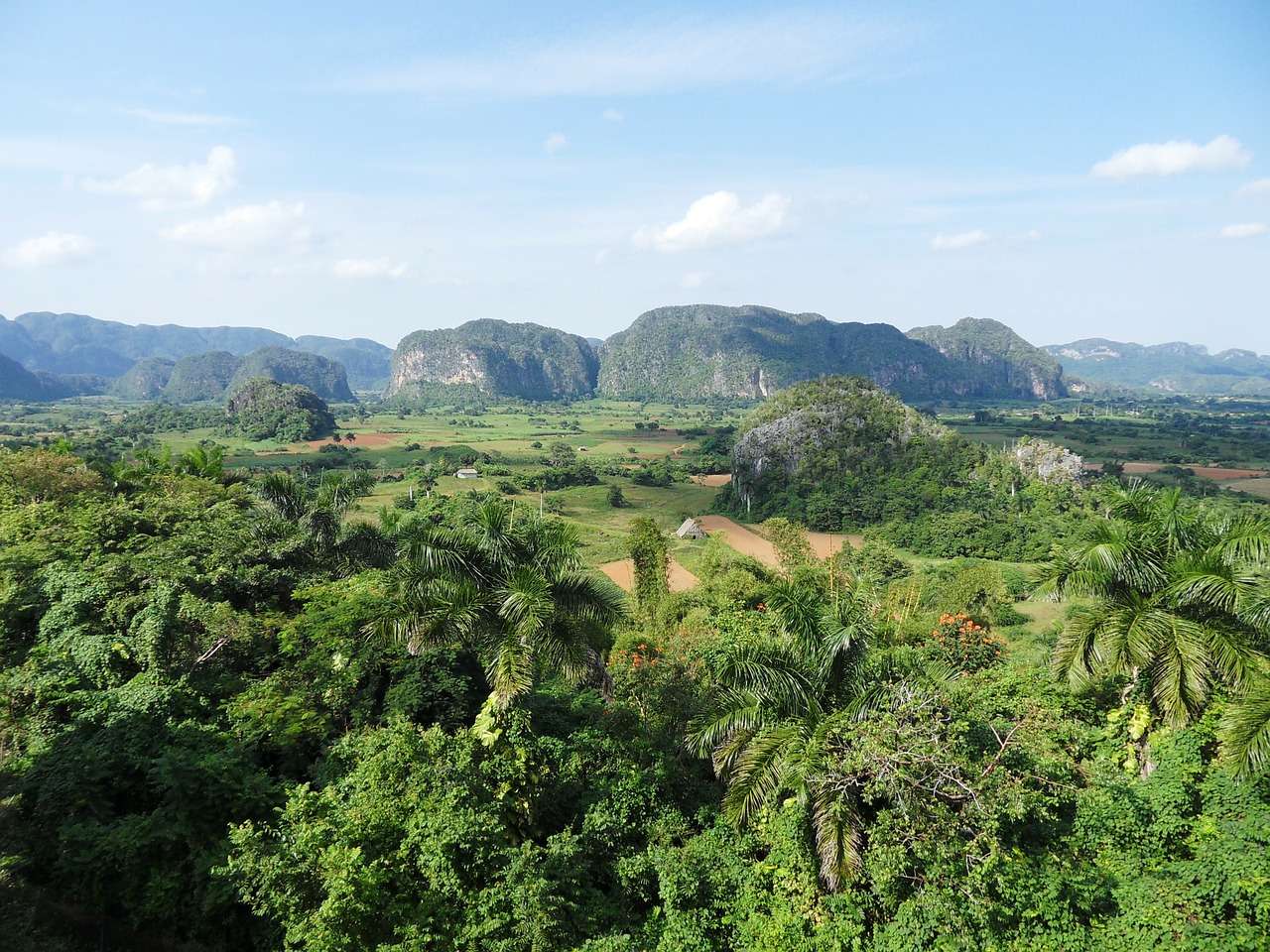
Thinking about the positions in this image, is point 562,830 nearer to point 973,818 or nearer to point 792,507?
point 973,818

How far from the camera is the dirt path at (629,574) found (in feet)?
108

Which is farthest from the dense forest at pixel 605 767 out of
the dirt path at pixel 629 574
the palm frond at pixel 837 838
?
the dirt path at pixel 629 574

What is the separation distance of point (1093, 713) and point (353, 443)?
87.1 meters

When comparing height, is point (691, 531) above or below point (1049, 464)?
below

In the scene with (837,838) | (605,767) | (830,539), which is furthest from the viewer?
(830,539)

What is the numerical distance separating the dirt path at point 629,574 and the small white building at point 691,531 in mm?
6893

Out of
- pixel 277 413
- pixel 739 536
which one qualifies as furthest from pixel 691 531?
pixel 277 413

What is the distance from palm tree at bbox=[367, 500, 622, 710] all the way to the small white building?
114ft

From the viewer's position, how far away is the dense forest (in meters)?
7.78

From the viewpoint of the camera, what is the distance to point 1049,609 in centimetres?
3212

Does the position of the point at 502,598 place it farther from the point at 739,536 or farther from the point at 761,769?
the point at 739,536

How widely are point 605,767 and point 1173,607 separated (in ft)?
26.0

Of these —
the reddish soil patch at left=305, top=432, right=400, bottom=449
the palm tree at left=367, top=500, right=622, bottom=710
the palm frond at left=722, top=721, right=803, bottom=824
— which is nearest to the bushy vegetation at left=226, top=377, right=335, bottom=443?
the reddish soil patch at left=305, top=432, right=400, bottom=449

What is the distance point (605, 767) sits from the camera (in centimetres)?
1009
